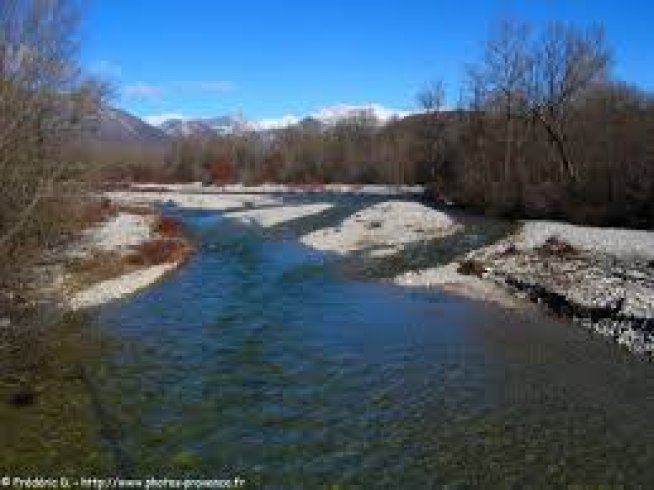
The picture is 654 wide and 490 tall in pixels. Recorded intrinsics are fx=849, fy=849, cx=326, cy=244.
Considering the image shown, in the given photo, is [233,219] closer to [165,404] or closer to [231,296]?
[231,296]

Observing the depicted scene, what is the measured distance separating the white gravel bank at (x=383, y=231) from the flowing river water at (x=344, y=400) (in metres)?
17.3

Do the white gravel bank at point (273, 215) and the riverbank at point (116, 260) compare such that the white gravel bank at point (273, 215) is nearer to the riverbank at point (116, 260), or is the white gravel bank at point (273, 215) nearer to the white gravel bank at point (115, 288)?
the riverbank at point (116, 260)

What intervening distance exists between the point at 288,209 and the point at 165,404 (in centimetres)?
5731

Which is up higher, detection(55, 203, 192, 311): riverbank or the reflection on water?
detection(55, 203, 192, 311): riverbank

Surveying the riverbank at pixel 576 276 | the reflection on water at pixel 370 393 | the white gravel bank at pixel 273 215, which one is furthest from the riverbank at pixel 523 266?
the white gravel bank at pixel 273 215

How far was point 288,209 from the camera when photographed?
7481cm

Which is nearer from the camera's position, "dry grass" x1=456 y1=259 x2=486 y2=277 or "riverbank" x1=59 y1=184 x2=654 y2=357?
"riverbank" x1=59 y1=184 x2=654 y2=357

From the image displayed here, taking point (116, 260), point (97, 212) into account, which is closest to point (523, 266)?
point (116, 260)

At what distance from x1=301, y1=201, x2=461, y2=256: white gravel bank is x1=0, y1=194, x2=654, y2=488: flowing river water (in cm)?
1728

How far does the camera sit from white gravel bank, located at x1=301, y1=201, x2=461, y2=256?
156 ft

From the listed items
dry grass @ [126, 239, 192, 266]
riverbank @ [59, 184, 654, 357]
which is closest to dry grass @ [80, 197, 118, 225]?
riverbank @ [59, 184, 654, 357]

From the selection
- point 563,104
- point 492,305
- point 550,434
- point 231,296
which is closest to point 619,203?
point 563,104

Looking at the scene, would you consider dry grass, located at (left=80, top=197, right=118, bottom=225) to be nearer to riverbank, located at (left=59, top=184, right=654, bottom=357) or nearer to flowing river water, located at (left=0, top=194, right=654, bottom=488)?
riverbank, located at (left=59, top=184, right=654, bottom=357)

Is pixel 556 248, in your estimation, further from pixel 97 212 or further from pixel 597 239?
pixel 97 212
